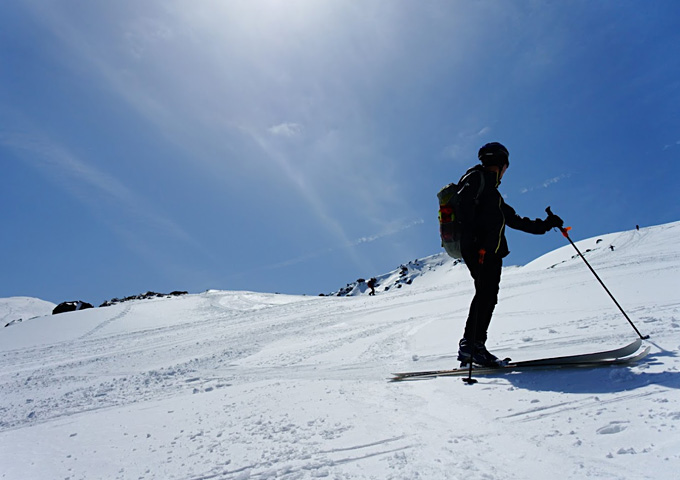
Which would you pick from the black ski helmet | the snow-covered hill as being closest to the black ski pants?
the black ski helmet

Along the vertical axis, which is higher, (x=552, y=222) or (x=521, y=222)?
(x=521, y=222)

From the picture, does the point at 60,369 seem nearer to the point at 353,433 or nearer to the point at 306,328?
the point at 306,328

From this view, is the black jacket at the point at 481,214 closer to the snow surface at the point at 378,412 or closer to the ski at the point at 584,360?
the ski at the point at 584,360

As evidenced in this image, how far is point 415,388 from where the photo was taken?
3387 mm

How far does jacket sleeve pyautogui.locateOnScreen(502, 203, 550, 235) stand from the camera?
4.78m

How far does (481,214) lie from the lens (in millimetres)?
4293

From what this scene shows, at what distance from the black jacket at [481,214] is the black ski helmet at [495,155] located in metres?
0.20

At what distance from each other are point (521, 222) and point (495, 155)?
38.2 inches

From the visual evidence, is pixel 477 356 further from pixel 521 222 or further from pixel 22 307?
pixel 22 307

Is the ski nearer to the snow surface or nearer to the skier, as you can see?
the snow surface

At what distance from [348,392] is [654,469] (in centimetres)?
237

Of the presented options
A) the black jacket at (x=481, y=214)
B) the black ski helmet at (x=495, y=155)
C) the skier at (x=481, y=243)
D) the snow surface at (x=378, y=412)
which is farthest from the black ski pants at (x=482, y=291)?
the black ski helmet at (x=495, y=155)

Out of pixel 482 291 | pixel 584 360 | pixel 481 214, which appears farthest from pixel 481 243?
pixel 584 360

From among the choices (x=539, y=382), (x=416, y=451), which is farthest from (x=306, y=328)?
(x=416, y=451)
